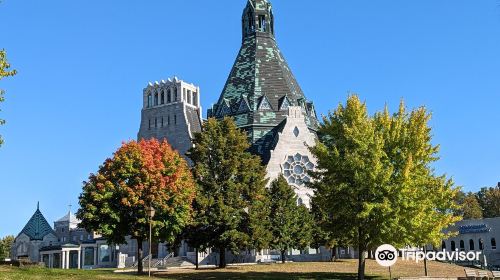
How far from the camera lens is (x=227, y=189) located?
45.5 m

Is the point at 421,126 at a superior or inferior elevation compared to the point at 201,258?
superior

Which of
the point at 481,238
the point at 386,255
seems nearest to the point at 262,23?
the point at 481,238

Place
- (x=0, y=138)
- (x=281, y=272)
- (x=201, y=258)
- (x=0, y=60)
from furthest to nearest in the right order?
(x=201, y=258), (x=281, y=272), (x=0, y=138), (x=0, y=60)

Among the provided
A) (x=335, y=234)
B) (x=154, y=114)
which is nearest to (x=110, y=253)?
(x=154, y=114)

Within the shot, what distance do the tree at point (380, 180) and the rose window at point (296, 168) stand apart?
44710 millimetres

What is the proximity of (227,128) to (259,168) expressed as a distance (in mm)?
4453

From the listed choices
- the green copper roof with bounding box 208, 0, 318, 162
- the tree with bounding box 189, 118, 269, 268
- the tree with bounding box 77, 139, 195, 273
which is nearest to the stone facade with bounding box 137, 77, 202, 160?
the green copper roof with bounding box 208, 0, 318, 162


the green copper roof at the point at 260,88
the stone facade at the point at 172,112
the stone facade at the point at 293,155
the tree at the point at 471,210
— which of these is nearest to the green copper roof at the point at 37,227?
the stone facade at the point at 172,112

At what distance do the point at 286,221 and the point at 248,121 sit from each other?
33.8m

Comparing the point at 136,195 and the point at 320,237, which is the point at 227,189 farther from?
the point at 320,237

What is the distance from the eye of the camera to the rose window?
258 feet

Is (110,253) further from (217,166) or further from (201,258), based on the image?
(217,166)

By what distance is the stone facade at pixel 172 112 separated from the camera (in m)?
82.7

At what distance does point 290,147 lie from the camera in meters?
80.3
